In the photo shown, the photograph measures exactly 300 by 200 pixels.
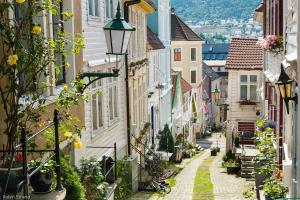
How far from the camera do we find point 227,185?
70.2 ft

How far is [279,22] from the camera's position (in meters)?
16.2

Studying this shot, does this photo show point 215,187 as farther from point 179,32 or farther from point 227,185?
point 179,32

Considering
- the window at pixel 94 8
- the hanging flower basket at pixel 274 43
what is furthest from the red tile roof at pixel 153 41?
the hanging flower basket at pixel 274 43

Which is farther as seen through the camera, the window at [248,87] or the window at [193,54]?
the window at [193,54]

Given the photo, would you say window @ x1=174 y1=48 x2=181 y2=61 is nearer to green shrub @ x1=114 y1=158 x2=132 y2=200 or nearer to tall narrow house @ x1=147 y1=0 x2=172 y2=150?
tall narrow house @ x1=147 y1=0 x2=172 y2=150

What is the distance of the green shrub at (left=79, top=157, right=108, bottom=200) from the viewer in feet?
34.7

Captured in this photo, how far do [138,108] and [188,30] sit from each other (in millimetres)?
29998

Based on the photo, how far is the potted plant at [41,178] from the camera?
6.57 m

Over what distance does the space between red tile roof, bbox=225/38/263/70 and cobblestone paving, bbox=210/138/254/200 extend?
705cm

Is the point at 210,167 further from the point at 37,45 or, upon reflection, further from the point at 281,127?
the point at 37,45

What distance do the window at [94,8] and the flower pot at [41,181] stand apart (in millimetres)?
7652

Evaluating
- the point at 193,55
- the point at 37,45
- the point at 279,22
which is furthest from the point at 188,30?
the point at 37,45

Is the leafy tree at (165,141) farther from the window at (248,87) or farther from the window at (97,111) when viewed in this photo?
the window at (97,111)

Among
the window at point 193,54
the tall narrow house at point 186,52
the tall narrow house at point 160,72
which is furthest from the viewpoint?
the window at point 193,54
